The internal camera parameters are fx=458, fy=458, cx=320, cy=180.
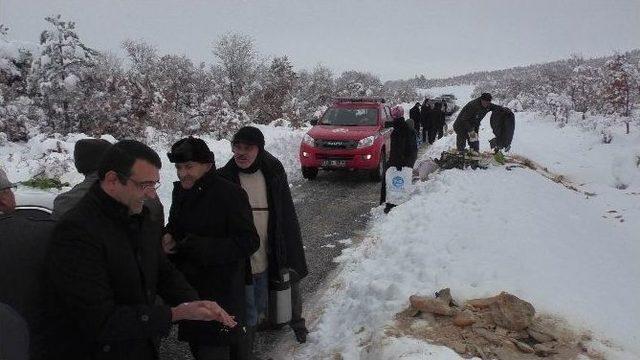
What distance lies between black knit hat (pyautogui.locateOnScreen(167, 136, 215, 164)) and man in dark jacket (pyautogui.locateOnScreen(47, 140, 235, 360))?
72cm

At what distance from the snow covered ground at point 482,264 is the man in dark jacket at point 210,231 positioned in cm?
147

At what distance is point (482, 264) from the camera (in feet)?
16.6

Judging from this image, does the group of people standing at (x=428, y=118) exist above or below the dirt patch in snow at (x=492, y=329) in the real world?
above

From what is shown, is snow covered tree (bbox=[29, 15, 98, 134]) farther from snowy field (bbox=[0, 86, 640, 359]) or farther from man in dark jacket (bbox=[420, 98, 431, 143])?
man in dark jacket (bbox=[420, 98, 431, 143])

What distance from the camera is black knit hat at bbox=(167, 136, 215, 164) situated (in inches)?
114

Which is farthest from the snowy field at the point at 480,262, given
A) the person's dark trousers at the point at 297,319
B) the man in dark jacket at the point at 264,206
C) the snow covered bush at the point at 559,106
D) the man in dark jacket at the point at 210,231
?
the snow covered bush at the point at 559,106

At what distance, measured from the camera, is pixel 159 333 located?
2.05 m

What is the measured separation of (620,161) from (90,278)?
53.7 ft

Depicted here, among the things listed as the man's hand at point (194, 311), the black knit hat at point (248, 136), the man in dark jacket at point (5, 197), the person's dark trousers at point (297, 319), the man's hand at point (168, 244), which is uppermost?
the black knit hat at point (248, 136)

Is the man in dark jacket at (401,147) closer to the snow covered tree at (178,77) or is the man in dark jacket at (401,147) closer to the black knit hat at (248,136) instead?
the black knit hat at (248,136)

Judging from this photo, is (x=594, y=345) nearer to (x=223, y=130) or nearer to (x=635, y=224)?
(x=635, y=224)

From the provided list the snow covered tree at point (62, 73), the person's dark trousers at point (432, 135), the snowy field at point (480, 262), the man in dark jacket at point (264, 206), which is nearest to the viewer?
the man in dark jacket at point (264, 206)

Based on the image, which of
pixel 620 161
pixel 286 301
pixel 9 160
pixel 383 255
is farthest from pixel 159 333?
pixel 620 161

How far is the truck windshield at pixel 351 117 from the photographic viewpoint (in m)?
11.9
